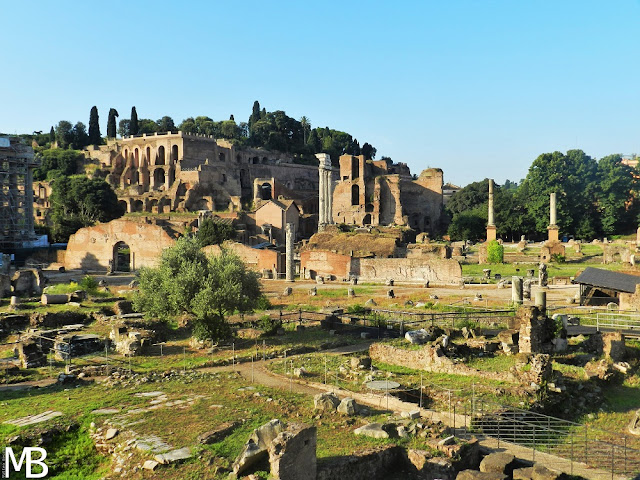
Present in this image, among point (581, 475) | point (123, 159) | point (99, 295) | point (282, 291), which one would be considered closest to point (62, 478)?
point (581, 475)

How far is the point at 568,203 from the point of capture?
6519 cm

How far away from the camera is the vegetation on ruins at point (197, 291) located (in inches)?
727

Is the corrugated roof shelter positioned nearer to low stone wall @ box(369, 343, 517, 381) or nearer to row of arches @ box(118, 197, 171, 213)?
low stone wall @ box(369, 343, 517, 381)

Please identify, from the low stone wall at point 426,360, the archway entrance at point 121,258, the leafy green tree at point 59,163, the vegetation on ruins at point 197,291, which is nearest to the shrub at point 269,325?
the vegetation on ruins at point 197,291

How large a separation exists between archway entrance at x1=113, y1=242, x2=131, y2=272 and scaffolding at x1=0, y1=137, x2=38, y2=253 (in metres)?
11.9

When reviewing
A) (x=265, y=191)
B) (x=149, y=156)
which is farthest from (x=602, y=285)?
(x=149, y=156)

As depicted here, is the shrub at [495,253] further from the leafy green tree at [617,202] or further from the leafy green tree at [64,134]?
the leafy green tree at [64,134]

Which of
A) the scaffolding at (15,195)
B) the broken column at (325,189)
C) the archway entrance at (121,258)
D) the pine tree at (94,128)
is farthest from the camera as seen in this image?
the pine tree at (94,128)

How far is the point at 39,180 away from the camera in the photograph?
86312 millimetres

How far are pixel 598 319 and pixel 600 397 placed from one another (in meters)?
7.86

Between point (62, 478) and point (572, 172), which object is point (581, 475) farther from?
point (572, 172)

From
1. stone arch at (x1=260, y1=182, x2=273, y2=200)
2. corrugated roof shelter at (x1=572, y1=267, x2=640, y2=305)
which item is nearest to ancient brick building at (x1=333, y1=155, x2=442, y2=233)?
stone arch at (x1=260, y1=182, x2=273, y2=200)

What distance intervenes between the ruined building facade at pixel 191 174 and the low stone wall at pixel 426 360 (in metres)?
55.3

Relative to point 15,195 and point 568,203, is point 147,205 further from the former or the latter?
point 568,203
